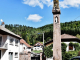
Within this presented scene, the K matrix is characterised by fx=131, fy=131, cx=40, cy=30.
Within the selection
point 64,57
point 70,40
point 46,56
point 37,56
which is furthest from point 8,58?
point 70,40

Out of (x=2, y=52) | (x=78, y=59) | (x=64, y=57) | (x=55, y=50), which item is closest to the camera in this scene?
(x=55, y=50)

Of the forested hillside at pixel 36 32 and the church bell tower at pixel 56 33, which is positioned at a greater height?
the forested hillside at pixel 36 32

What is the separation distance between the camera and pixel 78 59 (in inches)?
665

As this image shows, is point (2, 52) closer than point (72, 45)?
Yes

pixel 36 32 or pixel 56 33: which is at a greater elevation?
pixel 36 32

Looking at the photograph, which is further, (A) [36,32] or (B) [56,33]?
(A) [36,32]

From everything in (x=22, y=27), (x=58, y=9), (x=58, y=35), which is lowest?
(x=58, y=35)

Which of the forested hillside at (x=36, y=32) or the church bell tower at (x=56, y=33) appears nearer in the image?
the church bell tower at (x=56, y=33)

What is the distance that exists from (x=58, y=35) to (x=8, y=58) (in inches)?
695

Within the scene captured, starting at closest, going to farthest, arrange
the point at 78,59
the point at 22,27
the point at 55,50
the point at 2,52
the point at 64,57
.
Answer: the point at 55,50 < the point at 78,59 < the point at 2,52 < the point at 64,57 < the point at 22,27

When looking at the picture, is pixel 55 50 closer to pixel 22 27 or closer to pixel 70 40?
pixel 70 40

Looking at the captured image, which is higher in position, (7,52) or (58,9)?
(58,9)

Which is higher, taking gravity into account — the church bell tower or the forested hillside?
the forested hillside

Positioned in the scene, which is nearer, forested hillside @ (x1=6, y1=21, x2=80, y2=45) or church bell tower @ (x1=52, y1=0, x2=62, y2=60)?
church bell tower @ (x1=52, y1=0, x2=62, y2=60)
